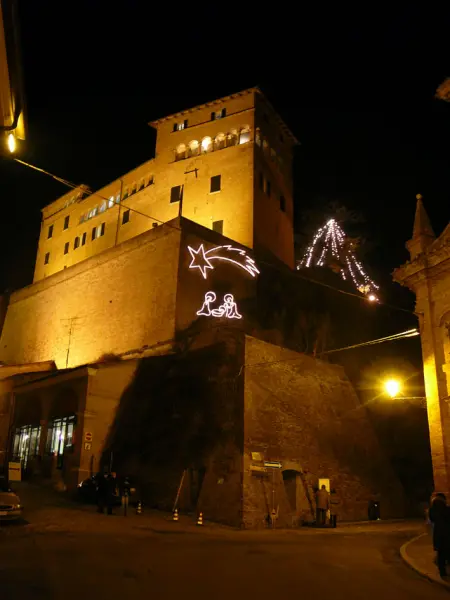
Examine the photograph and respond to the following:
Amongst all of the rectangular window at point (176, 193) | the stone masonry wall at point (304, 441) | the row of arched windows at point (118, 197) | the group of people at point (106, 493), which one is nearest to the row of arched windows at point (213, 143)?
the rectangular window at point (176, 193)

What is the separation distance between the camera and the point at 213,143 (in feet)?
136

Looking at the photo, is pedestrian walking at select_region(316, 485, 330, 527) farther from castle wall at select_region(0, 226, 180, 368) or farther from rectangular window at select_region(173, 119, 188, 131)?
rectangular window at select_region(173, 119, 188, 131)

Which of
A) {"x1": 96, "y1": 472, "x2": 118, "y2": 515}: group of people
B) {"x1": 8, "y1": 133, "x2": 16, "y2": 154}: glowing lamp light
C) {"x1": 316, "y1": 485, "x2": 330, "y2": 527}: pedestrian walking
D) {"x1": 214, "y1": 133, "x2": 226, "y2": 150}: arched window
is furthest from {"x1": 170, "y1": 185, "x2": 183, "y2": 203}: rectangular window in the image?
{"x1": 8, "y1": 133, "x2": 16, "y2": 154}: glowing lamp light

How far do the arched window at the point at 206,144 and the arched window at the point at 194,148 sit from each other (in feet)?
1.72

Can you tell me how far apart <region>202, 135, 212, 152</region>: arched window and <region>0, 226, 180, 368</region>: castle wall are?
41.5 ft

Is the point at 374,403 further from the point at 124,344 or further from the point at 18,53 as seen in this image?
the point at 18,53

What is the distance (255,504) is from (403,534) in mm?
4973

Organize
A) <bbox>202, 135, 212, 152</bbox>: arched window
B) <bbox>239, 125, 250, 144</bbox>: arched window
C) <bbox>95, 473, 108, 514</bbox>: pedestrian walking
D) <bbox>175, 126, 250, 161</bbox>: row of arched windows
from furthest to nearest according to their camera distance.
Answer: <bbox>202, 135, 212, 152</bbox>: arched window
<bbox>175, 126, 250, 161</bbox>: row of arched windows
<bbox>239, 125, 250, 144</bbox>: arched window
<bbox>95, 473, 108, 514</bbox>: pedestrian walking

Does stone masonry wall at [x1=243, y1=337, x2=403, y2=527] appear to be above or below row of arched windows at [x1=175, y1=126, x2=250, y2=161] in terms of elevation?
below

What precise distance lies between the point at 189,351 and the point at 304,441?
6724mm

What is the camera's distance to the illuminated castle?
20.4 metres

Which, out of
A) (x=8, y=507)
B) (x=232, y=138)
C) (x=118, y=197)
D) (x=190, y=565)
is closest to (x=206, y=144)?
(x=232, y=138)

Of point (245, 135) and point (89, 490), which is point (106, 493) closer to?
point (89, 490)

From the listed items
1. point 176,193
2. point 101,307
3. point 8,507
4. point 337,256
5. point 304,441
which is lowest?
point 8,507
